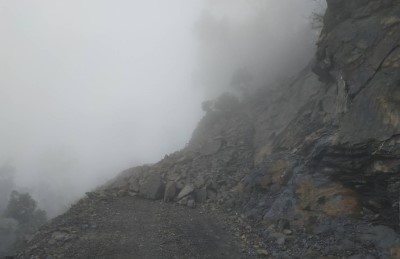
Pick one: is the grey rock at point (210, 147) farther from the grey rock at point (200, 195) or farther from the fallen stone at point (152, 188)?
the fallen stone at point (152, 188)

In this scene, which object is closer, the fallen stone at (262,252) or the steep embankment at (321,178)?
the steep embankment at (321,178)

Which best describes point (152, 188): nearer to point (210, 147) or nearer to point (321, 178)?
point (210, 147)

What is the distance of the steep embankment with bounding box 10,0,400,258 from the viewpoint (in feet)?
39.3

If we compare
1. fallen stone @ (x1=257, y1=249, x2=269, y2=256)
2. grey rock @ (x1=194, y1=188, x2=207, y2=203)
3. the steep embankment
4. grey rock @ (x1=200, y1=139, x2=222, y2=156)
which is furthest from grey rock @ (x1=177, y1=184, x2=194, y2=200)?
fallen stone @ (x1=257, y1=249, x2=269, y2=256)

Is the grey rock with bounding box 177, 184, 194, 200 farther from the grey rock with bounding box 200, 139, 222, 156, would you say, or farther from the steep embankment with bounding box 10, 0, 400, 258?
the grey rock with bounding box 200, 139, 222, 156

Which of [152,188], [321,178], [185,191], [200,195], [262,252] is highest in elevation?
[152,188]

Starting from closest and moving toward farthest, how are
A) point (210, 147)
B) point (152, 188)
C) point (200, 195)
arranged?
point (200, 195), point (152, 188), point (210, 147)

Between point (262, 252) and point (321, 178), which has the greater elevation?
point (321, 178)

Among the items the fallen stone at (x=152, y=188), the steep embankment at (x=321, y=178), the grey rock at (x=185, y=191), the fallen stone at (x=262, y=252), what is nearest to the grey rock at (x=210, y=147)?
the steep embankment at (x=321, y=178)

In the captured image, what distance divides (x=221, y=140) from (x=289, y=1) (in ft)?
106

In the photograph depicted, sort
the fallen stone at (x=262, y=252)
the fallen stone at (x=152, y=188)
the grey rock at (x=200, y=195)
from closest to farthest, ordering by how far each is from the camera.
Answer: the fallen stone at (x=262, y=252) < the grey rock at (x=200, y=195) < the fallen stone at (x=152, y=188)

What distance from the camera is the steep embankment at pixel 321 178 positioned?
11984 mm

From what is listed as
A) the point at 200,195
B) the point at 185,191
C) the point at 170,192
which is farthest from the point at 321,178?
the point at 170,192

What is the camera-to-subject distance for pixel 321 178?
579 inches
